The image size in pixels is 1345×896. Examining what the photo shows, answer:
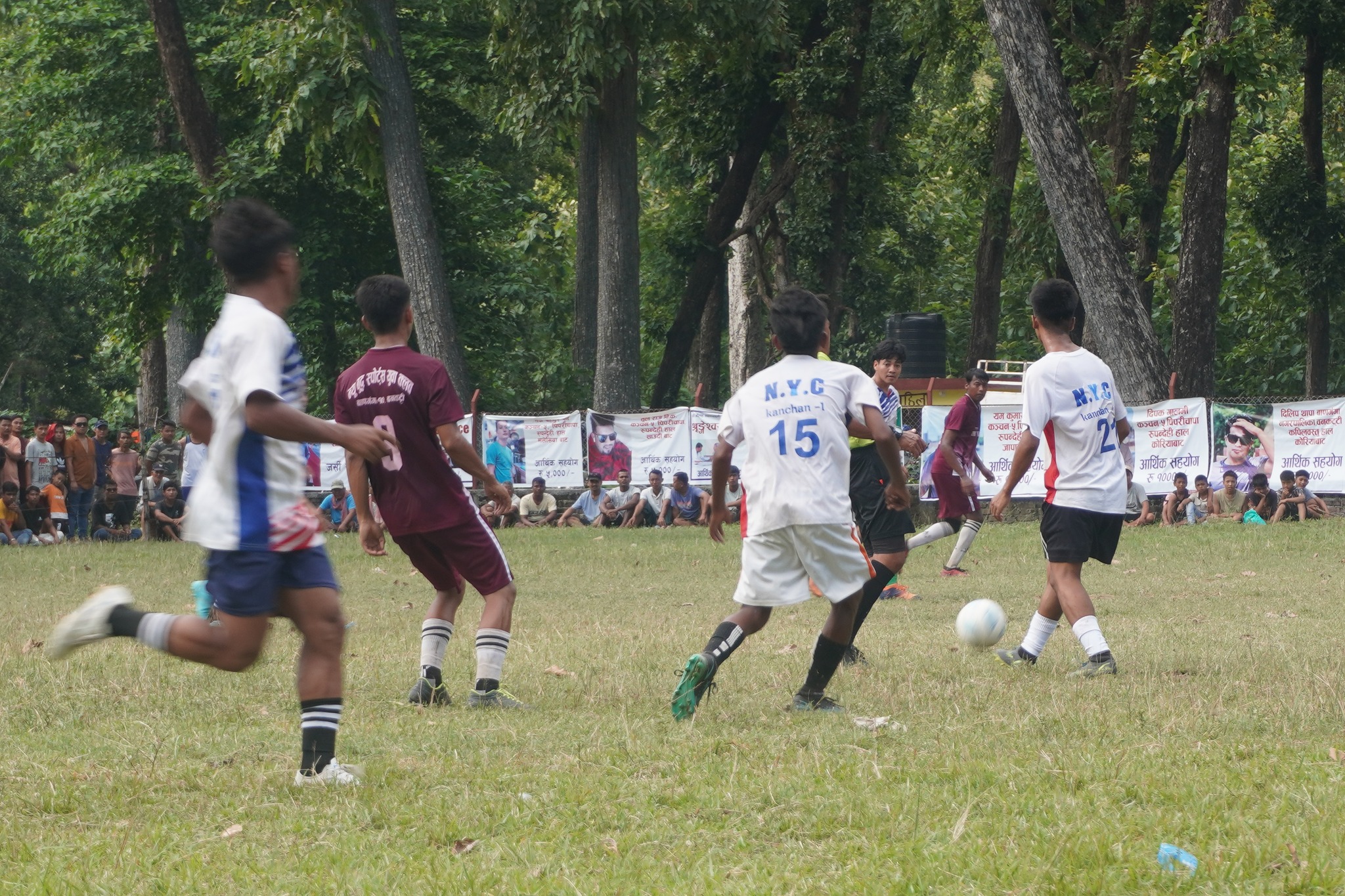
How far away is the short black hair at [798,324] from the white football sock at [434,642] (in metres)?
2.10

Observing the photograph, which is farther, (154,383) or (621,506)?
(154,383)

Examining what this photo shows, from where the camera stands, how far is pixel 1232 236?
39.8 m

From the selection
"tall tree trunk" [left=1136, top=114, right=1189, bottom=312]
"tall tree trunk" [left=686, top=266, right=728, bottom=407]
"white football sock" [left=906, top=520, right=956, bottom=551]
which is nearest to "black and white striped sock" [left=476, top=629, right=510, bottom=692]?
"white football sock" [left=906, top=520, right=956, bottom=551]

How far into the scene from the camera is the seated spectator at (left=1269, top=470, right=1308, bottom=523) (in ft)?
67.6

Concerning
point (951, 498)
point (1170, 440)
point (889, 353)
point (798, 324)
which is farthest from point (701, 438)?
point (798, 324)

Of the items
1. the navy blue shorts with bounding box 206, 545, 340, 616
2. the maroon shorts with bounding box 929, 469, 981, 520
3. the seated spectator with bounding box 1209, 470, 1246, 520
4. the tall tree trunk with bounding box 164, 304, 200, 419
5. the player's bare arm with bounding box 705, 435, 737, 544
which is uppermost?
the tall tree trunk with bounding box 164, 304, 200, 419

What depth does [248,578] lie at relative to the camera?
15.7 feet

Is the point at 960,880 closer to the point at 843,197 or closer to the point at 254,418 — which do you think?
the point at 254,418

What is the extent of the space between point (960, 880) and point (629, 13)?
806 inches

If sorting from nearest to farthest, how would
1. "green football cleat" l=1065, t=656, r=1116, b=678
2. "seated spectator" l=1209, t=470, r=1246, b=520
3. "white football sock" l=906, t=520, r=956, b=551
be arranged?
"green football cleat" l=1065, t=656, r=1116, b=678, "white football sock" l=906, t=520, r=956, b=551, "seated spectator" l=1209, t=470, r=1246, b=520

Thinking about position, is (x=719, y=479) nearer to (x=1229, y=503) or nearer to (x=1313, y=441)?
(x=1229, y=503)

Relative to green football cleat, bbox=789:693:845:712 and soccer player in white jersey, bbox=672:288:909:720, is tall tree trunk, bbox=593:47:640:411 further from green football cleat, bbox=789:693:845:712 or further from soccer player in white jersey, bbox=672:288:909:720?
green football cleat, bbox=789:693:845:712

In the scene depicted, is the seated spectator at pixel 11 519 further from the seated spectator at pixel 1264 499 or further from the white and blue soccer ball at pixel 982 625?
the white and blue soccer ball at pixel 982 625

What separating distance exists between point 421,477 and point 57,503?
18.4 meters
